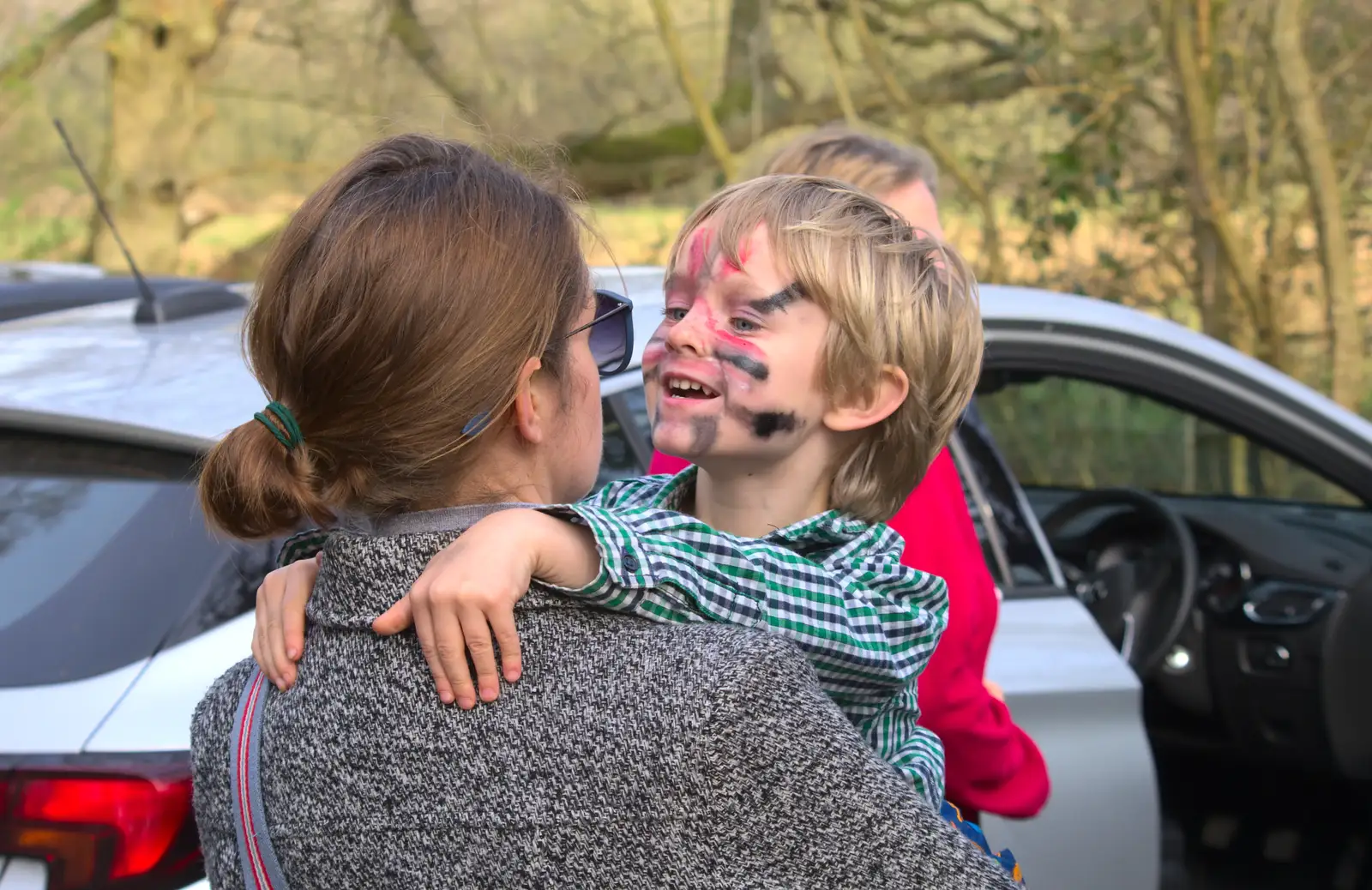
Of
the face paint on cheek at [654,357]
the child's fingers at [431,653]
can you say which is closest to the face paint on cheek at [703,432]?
the face paint on cheek at [654,357]

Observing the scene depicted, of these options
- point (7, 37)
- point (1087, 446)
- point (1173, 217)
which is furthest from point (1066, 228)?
point (7, 37)

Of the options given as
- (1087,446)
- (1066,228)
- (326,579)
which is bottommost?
(1087,446)

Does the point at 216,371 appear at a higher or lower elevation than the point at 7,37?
higher

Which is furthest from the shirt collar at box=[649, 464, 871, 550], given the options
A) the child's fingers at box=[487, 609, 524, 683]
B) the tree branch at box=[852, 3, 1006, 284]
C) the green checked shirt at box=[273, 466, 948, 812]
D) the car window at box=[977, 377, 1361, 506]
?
the tree branch at box=[852, 3, 1006, 284]

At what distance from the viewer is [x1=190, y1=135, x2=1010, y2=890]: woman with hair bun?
44.4 inches

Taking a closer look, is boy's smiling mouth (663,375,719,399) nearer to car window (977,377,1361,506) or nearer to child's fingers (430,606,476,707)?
child's fingers (430,606,476,707)

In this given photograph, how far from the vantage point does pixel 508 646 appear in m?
1.21

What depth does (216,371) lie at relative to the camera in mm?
2303

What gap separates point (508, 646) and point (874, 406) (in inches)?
27.3

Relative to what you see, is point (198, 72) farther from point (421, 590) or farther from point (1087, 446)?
point (421, 590)

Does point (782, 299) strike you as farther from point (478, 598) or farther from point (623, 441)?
point (623, 441)

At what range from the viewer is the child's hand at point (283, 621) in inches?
53.3

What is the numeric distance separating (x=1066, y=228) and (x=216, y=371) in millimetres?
6193

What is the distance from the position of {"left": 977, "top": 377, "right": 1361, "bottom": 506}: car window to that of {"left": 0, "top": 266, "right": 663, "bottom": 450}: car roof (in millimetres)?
3728
